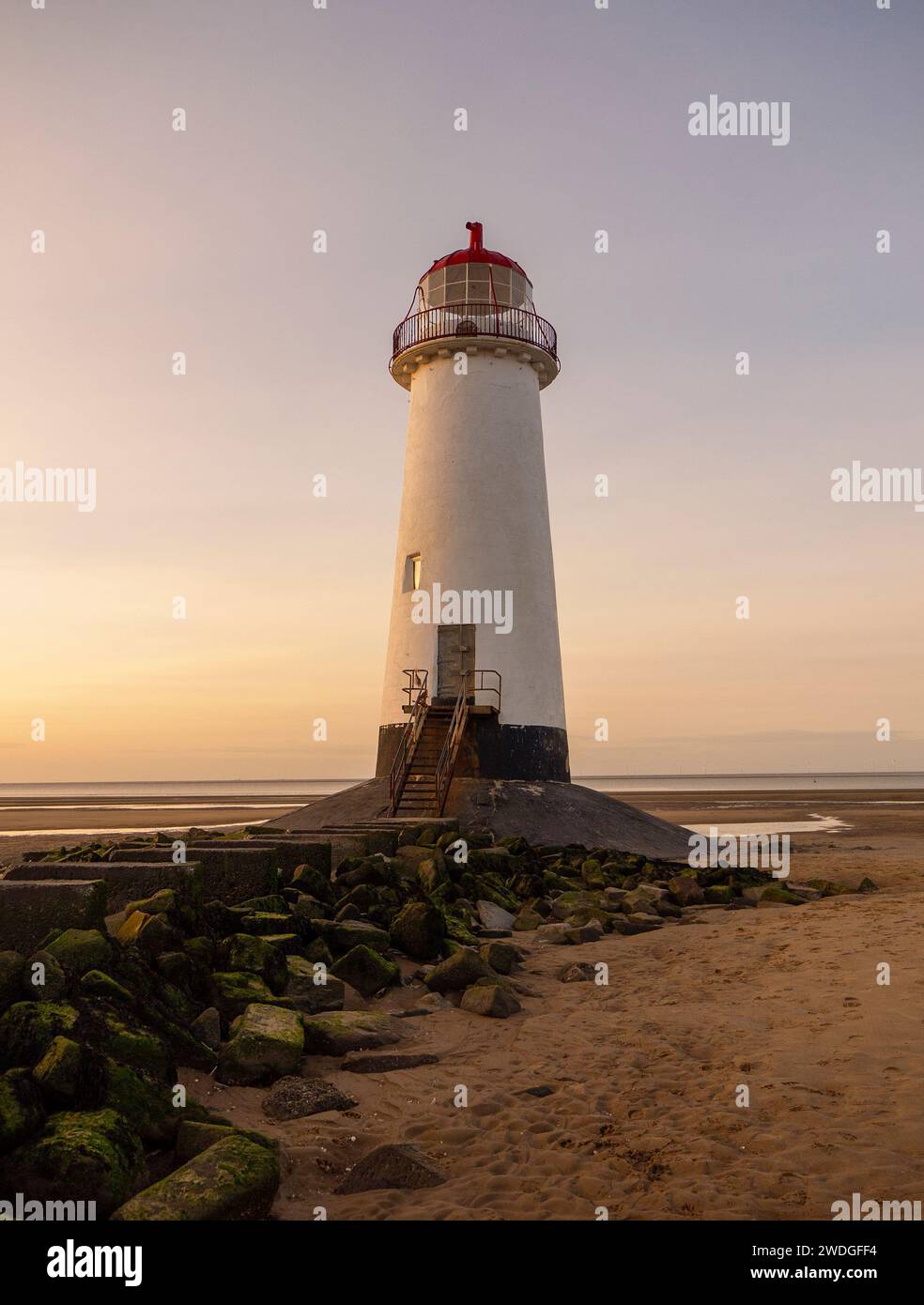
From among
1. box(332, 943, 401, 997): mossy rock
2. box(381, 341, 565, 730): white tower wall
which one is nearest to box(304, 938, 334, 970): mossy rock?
box(332, 943, 401, 997): mossy rock

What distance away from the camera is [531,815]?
19078 mm

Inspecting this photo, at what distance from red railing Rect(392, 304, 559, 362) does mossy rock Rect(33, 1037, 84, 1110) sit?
19.3m

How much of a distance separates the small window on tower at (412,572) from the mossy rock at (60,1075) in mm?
17338

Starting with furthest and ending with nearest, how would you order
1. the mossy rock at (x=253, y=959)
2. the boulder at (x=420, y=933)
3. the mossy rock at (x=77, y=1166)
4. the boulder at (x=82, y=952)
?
the boulder at (x=420, y=933)
the mossy rock at (x=253, y=959)
the boulder at (x=82, y=952)
the mossy rock at (x=77, y=1166)

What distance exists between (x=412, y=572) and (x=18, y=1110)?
18089 millimetres

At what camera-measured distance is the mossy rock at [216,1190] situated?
414 centimetres

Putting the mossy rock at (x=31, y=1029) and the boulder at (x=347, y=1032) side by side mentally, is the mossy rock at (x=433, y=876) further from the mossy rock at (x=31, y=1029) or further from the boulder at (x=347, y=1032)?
the mossy rock at (x=31, y=1029)

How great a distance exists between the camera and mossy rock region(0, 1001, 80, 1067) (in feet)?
16.4

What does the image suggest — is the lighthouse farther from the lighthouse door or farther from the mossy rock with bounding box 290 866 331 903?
the mossy rock with bounding box 290 866 331 903

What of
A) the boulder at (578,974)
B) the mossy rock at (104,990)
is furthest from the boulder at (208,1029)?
the boulder at (578,974)

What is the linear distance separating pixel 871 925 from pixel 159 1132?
872 cm
